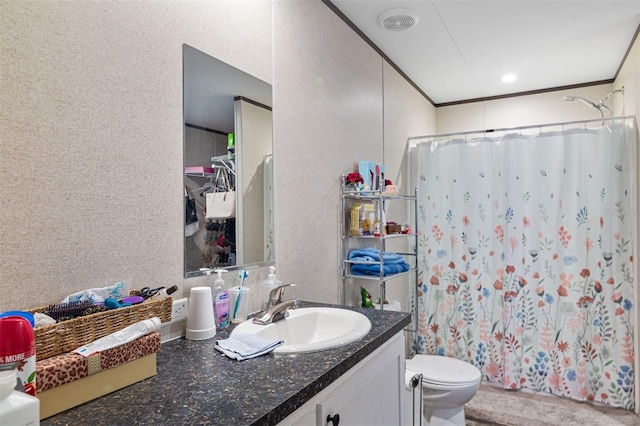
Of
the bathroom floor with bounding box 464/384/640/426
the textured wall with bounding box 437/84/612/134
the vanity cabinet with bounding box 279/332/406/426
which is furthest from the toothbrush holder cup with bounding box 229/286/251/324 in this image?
the textured wall with bounding box 437/84/612/134

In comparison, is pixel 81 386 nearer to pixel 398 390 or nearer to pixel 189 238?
pixel 189 238

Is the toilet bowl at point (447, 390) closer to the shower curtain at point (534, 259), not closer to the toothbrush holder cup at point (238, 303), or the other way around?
the shower curtain at point (534, 259)

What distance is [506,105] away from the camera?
12.0 ft

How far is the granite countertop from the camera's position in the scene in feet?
2.51

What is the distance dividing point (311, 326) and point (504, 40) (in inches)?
84.8

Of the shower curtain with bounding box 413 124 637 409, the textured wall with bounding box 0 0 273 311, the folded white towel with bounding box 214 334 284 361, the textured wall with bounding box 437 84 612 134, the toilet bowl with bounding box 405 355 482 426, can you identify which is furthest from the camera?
the textured wall with bounding box 437 84 612 134

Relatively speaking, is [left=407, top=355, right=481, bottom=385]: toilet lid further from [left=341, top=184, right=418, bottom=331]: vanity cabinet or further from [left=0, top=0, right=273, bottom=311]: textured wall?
[left=0, top=0, right=273, bottom=311]: textured wall

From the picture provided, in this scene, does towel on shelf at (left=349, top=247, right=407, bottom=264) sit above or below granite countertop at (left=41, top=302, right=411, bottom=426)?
above

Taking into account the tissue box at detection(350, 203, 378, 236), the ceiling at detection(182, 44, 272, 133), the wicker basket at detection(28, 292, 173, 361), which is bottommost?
the wicker basket at detection(28, 292, 173, 361)

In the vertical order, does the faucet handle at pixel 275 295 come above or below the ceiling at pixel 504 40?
below

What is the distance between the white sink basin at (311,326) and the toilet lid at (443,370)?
2.86 feet

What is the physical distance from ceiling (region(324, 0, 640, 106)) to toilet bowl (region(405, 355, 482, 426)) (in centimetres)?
195

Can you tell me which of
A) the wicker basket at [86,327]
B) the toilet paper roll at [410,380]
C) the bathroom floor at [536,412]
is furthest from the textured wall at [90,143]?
the bathroom floor at [536,412]

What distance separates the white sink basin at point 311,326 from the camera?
1.33m
